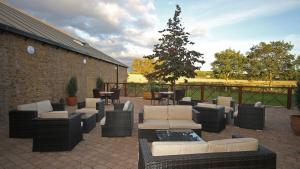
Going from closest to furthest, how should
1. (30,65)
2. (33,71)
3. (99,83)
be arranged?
(30,65), (33,71), (99,83)

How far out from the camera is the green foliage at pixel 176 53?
883 cm

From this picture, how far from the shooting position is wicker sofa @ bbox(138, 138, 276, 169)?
1.69m

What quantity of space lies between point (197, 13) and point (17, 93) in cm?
756

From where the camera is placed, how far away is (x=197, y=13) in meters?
8.91

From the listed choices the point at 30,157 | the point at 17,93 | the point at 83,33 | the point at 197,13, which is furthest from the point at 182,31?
the point at 83,33

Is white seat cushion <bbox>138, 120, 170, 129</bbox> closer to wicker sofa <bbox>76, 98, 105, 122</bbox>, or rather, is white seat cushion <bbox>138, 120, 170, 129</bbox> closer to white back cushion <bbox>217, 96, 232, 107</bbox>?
wicker sofa <bbox>76, 98, 105, 122</bbox>

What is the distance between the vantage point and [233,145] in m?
1.87

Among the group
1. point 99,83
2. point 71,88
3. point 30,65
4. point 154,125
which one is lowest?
point 154,125

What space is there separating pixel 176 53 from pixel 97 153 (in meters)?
6.17

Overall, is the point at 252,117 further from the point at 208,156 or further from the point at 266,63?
the point at 266,63

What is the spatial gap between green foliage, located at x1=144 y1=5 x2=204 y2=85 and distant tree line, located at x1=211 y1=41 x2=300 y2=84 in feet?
68.1

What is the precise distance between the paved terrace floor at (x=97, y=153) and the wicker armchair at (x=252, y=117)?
38 centimetres

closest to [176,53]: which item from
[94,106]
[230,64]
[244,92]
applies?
[94,106]

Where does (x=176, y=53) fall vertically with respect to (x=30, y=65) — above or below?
above
